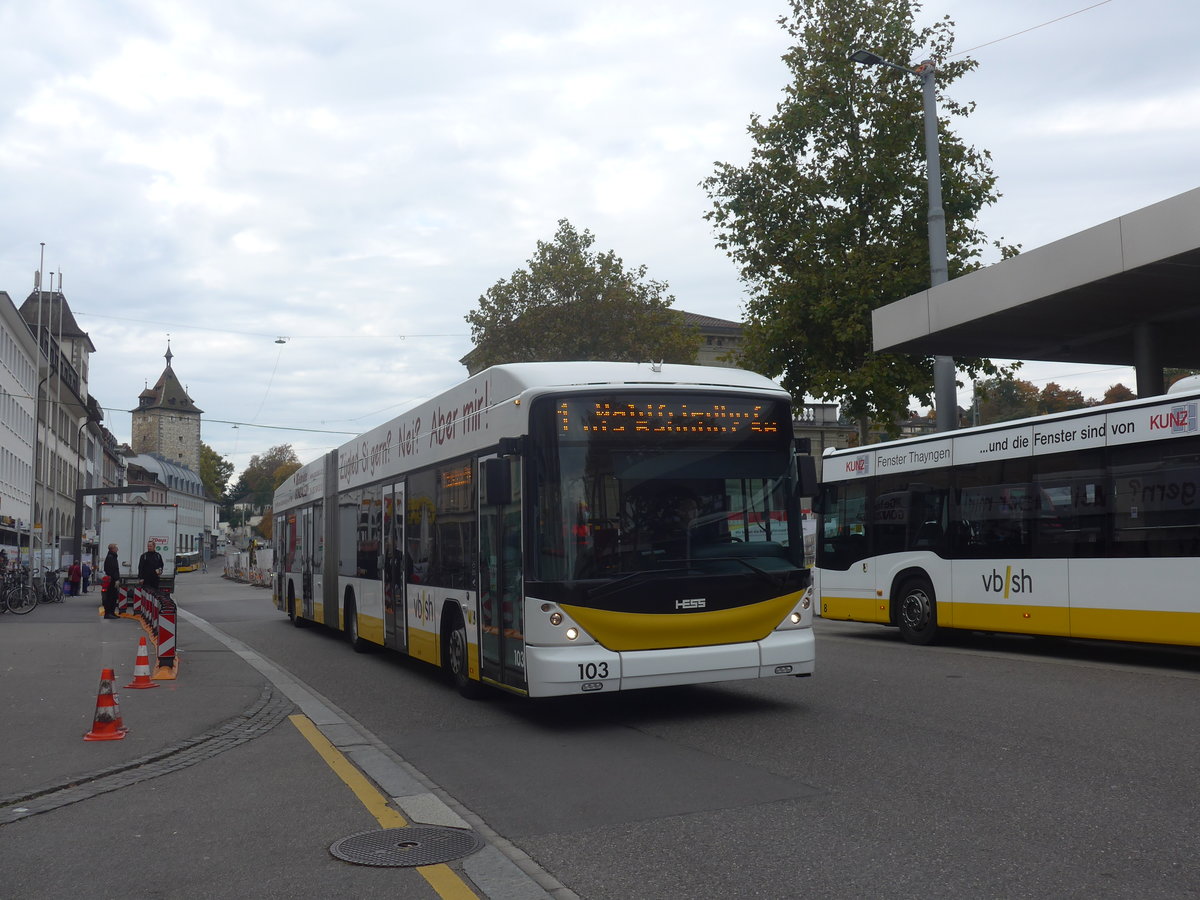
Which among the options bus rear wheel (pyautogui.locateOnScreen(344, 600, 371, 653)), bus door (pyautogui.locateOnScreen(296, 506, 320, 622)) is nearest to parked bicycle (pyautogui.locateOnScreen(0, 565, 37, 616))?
bus door (pyautogui.locateOnScreen(296, 506, 320, 622))

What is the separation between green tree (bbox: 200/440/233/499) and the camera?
18025cm

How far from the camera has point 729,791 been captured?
282 inches

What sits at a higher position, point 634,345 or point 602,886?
point 634,345

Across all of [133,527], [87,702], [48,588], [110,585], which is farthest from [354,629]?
[133,527]

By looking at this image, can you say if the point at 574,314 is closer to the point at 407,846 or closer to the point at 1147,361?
the point at 1147,361

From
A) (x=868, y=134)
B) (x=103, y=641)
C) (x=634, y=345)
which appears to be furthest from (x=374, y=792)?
(x=634, y=345)

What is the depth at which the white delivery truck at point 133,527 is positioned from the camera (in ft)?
142

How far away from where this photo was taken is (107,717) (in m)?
9.77

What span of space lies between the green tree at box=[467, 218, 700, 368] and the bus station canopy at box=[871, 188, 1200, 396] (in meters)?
27.9

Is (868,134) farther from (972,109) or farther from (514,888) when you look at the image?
(514,888)

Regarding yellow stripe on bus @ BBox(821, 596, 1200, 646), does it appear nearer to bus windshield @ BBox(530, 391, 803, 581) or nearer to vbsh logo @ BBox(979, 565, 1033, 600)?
vbsh logo @ BBox(979, 565, 1033, 600)

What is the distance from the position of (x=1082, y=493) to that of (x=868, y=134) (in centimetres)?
1615

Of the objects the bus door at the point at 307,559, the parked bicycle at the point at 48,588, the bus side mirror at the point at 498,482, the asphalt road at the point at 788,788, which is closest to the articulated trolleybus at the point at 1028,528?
the asphalt road at the point at 788,788

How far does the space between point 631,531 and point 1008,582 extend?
724 centimetres
